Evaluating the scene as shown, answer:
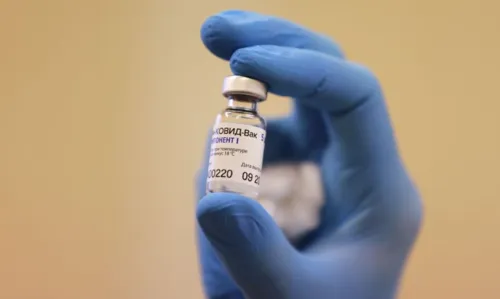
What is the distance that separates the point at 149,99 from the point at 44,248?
11.3 inches

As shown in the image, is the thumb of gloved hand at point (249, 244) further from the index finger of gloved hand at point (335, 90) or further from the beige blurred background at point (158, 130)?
the beige blurred background at point (158, 130)

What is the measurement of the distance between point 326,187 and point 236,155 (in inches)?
6.7

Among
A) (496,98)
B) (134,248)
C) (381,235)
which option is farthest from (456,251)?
(134,248)

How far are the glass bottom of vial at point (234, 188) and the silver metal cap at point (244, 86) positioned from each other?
7cm

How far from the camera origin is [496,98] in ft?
2.88

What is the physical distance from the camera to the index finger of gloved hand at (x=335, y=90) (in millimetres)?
469

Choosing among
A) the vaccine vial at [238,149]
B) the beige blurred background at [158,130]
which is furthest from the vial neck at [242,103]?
the beige blurred background at [158,130]

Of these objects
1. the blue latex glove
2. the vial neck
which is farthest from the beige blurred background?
the vial neck

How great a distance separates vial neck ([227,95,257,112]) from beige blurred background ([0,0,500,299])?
0.43 metres

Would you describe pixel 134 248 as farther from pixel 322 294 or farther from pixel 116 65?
pixel 322 294

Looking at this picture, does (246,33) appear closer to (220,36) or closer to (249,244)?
(220,36)

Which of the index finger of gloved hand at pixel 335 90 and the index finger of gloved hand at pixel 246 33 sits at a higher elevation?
the index finger of gloved hand at pixel 246 33

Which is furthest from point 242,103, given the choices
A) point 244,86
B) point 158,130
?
point 158,130

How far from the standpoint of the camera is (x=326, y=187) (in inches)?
23.2
